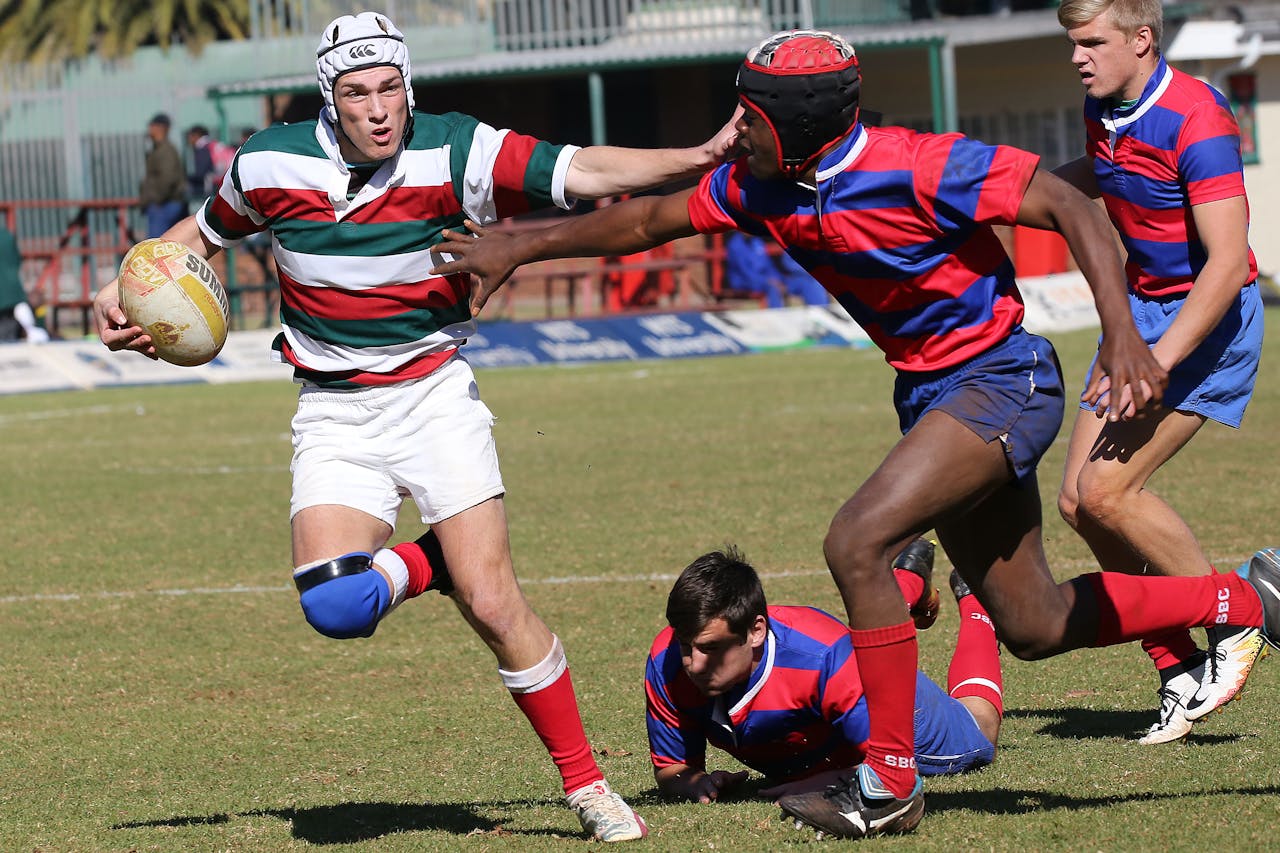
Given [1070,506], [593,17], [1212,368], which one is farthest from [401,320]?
[593,17]

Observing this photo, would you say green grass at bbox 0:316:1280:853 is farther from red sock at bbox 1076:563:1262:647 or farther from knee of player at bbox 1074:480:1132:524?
knee of player at bbox 1074:480:1132:524

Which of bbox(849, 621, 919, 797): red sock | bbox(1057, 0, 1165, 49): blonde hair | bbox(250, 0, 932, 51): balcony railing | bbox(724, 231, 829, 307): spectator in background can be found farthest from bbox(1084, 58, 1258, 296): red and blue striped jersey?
bbox(250, 0, 932, 51): balcony railing

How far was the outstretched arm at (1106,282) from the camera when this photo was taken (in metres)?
4.43

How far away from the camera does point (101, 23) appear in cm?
4250

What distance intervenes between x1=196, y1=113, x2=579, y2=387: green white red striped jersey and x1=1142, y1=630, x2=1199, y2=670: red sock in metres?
2.38

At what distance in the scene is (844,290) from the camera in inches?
193

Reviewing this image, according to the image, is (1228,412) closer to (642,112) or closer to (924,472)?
(924,472)

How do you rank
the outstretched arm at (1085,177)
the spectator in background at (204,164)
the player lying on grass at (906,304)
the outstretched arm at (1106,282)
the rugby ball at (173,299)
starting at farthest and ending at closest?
the spectator in background at (204,164)
the outstretched arm at (1085,177)
the rugby ball at (173,299)
the player lying on grass at (906,304)
the outstretched arm at (1106,282)

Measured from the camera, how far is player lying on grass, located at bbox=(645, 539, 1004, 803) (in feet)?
16.5

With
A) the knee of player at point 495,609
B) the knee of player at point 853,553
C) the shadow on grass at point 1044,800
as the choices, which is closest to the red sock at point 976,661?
the shadow on grass at point 1044,800

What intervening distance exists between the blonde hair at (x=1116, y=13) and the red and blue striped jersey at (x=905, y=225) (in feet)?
3.62

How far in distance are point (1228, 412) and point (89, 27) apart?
3843 cm

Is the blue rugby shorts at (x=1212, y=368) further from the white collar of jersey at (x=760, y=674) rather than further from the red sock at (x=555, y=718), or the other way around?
the red sock at (x=555, y=718)

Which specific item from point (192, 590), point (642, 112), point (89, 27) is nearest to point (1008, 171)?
point (192, 590)
